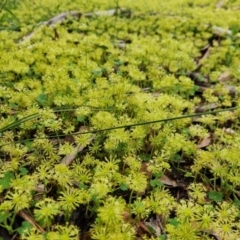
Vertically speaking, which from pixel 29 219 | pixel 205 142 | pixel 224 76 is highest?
pixel 29 219

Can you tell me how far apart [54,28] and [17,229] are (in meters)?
2.97

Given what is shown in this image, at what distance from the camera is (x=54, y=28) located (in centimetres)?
416

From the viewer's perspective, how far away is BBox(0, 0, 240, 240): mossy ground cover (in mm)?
1628

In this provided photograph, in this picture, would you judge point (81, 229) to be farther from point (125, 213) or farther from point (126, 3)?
point (126, 3)

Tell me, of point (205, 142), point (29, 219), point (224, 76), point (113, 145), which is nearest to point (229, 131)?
point (205, 142)

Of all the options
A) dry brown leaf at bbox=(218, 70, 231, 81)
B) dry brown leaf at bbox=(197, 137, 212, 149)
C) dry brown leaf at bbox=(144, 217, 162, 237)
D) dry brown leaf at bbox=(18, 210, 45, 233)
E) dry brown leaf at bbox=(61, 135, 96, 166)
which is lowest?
dry brown leaf at bbox=(218, 70, 231, 81)

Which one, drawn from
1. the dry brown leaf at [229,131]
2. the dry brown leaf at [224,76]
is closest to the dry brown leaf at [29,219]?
the dry brown leaf at [229,131]

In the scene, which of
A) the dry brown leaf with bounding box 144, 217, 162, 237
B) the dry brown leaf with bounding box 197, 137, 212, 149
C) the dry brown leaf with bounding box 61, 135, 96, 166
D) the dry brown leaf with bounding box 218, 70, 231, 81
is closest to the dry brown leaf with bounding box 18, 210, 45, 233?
the dry brown leaf with bounding box 61, 135, 96, 166

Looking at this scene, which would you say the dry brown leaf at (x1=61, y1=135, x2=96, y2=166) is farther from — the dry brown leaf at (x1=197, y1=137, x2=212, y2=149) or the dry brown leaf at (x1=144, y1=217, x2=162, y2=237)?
the dry brown leaf at (x1=197, y1=137, x2=212, y2=149)

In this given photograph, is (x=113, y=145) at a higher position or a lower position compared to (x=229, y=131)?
higher

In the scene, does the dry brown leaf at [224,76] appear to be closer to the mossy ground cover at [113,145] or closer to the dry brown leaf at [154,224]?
the mossy ground cover at [113,145]

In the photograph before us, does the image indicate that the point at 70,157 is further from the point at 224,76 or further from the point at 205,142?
the point at 224,76

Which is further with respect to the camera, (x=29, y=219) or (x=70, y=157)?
(x=70, y=157)

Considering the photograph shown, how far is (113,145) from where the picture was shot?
1.97 m
